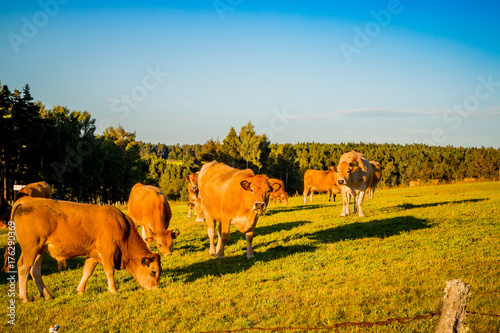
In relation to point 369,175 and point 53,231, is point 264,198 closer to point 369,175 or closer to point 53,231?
point 53,231

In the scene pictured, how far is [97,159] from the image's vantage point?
6200cm

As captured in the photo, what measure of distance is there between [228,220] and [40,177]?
5166 cm

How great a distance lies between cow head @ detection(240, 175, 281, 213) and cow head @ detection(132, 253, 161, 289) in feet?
10.7

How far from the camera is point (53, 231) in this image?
7.82 m

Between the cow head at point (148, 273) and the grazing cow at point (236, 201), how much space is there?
3.21 metres

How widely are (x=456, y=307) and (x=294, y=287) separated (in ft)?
13.7

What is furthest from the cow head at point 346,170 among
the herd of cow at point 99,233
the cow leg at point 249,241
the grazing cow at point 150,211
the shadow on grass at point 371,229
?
the grazing cow at point 150,211

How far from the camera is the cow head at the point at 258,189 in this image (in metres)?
10.4

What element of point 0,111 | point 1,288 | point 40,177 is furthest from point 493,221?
point 40,177

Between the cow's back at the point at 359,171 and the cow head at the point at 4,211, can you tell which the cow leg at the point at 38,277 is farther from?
the cow's back at the point at 359,171

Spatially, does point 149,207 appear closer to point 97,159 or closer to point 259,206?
point 259,206

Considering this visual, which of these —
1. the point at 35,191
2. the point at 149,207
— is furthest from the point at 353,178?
the point at 35,191

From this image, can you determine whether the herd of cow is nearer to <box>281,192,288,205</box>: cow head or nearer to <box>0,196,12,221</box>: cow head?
<box>0,196,12,221</box>: cow head

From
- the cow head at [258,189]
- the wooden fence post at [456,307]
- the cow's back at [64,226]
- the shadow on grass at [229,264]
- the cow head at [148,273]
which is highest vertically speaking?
the cow head at [258,189]
